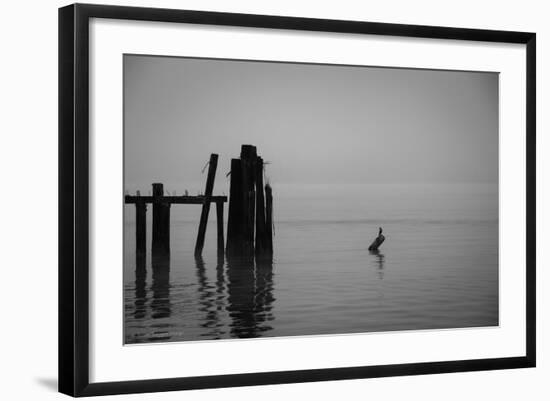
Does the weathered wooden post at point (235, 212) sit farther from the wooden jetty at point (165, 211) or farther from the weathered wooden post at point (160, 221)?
the weathered wooden post at point (160, 221)

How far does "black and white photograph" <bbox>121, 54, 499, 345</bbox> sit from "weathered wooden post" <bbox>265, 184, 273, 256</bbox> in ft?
0.03

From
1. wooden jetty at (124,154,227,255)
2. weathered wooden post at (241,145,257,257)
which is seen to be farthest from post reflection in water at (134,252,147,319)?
weathered wooden post at (241,145,257,257)

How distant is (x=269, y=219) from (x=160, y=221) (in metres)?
0.70

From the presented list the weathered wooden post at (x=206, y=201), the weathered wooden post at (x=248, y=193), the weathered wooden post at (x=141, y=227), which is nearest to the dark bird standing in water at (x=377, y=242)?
the weathered wooden post at (x=248, y=193)

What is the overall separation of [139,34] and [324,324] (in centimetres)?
214

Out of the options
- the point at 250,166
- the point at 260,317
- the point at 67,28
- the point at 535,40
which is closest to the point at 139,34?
the point at 67,28

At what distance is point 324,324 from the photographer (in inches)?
274

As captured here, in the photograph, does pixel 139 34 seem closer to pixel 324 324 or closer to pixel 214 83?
pixel 214 83

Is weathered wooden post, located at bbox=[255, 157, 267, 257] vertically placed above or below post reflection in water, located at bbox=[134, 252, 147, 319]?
A: above

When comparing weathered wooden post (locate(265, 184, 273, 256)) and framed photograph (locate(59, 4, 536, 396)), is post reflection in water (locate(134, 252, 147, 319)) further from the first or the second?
weathered wooden post (locate(265, 184, 273, 256))

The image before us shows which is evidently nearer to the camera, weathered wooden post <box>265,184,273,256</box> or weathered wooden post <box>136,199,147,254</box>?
weathered wooden post <box>136,199,147,254</box>

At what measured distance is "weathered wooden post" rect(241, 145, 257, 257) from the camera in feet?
22.7

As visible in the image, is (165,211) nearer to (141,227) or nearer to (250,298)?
(141,227)

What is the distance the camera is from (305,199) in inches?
283
